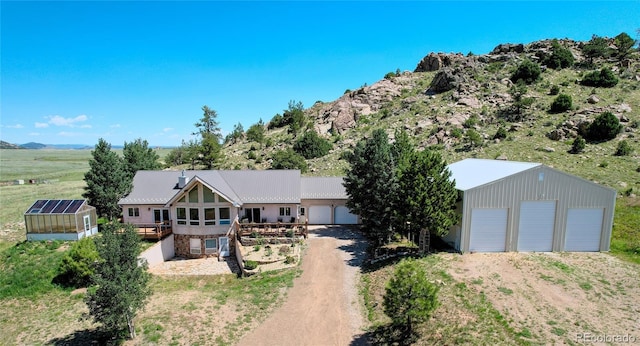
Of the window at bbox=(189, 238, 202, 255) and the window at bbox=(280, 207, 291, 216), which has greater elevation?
the window at bbox=(280, 207, 291, 216)

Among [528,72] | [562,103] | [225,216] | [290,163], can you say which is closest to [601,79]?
[528,72]

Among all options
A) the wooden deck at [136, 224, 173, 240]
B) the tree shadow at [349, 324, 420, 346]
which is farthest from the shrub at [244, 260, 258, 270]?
the tree shadow at [349, 324, 420, 346]

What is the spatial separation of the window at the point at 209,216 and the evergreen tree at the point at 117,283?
9.67m

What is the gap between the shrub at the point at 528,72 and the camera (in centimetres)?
5685

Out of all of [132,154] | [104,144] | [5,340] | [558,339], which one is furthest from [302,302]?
[132,154]

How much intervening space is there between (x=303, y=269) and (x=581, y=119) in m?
44.5

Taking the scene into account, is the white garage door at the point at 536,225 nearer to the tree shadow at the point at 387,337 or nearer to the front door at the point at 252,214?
the tree shadow at the point at 387,337

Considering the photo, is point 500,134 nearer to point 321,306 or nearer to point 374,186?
Result: point 374,186

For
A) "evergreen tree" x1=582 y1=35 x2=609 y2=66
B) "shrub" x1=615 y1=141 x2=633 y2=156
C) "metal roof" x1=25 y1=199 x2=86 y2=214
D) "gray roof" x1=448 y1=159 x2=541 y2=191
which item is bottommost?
"metal roof" x1=25 y1=199 x2=86 y2=214

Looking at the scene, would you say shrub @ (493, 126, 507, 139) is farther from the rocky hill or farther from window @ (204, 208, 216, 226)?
window @ (204, 208, 216, 226)

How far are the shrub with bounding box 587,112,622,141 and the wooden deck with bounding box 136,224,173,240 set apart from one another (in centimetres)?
4950

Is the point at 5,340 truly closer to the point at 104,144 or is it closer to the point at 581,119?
the point at 104,144

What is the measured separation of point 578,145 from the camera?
38719 millimetres

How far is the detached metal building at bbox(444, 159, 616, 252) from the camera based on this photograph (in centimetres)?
1966
